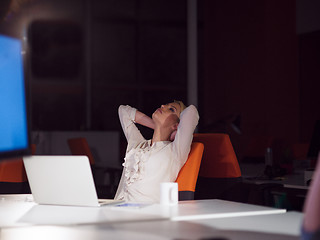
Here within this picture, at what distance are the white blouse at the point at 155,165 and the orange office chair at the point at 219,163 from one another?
57 cm

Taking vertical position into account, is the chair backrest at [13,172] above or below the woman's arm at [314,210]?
below

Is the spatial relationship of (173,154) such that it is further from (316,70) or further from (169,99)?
(169,99)

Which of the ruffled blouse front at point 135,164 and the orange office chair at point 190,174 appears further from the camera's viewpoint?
the ruffled blouse front at point 135,164

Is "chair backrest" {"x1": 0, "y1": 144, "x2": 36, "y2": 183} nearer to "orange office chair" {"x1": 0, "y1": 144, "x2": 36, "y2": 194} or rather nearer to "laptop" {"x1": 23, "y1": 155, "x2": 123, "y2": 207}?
"orange office chair" {"x1": 0, "y1": 144, "x2": 36, "y2": 194}

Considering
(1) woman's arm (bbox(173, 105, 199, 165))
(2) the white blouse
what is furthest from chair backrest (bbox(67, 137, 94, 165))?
(1) woman's arm (bbox(173, 105, 199, 165))

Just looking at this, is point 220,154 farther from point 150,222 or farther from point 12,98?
point 12,98

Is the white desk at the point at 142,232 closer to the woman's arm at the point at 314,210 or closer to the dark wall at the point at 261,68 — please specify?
the woman's arm at the point at 314,210

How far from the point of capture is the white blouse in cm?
297

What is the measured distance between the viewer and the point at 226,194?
12.4 feet

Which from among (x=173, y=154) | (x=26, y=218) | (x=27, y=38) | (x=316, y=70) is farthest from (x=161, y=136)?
(x=316, y=70)

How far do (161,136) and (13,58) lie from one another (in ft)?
5.46

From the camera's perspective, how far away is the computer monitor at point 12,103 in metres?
1.57

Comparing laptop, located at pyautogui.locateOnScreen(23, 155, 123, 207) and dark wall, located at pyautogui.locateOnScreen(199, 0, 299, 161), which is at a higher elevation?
dark wall, located at pyautogui.locateOnScreen(199, 0, 299, 161)

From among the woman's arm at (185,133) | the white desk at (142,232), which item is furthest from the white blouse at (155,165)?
the white desk at (142,232)
